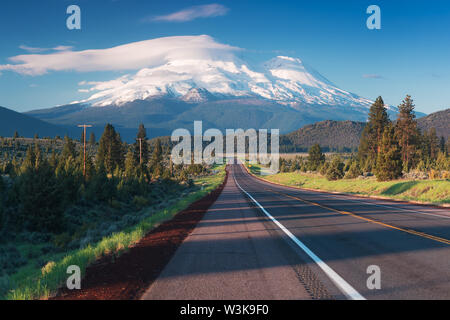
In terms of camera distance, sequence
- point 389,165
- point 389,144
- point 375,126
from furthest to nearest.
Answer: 1. point 375,126
2. point 389,144
3. point 389,165

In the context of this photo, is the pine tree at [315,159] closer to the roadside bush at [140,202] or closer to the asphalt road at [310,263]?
the roadside bush at [140,202]

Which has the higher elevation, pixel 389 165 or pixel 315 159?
pixel 315 159

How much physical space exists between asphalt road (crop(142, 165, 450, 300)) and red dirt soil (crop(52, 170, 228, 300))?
273 mm

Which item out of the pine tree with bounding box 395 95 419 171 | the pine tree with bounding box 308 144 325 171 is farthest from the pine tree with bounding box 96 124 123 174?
the pine tree with bounding box 395 95 419 171

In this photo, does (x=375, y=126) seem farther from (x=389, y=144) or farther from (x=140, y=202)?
(x=140, y=202)

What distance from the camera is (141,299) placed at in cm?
485

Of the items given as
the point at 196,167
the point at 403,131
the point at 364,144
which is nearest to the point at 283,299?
the point at 403,131

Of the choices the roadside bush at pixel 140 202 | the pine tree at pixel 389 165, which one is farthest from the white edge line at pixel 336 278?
the pine tree at pixel 389 165

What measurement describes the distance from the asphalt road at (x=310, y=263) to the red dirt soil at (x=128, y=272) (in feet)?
0.90

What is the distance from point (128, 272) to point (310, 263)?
3.80 meters

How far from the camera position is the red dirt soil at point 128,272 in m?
5.20

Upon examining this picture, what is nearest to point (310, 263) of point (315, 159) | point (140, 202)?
point (140, 202)

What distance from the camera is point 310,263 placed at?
21.8ft
